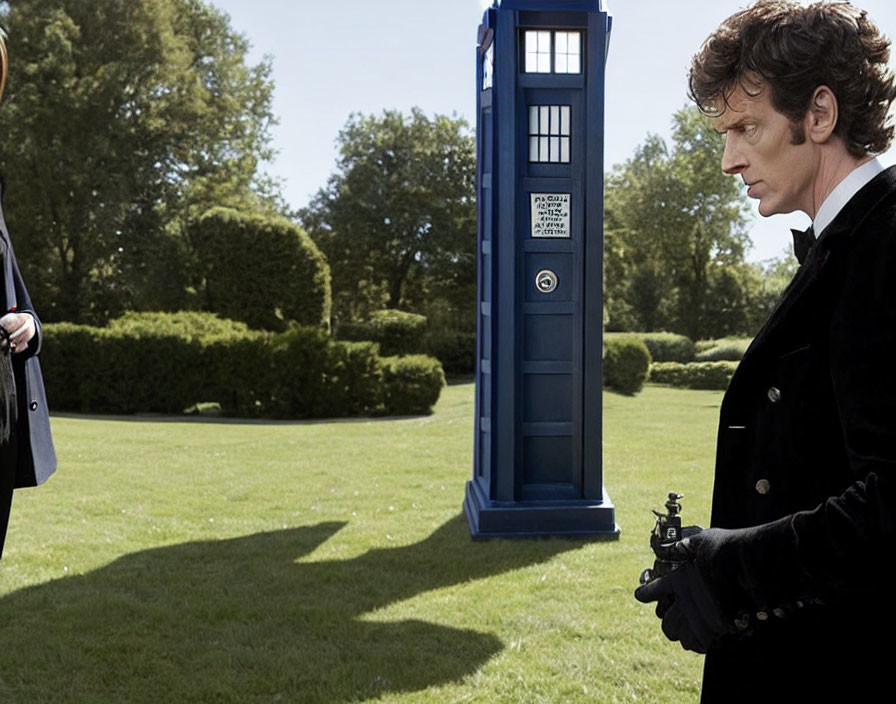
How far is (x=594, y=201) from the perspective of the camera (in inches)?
257

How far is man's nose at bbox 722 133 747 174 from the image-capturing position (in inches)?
69.9

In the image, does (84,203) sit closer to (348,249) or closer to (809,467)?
(348,249)

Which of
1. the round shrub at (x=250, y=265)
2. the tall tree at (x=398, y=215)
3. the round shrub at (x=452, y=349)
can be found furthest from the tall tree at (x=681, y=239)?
the round shrub at (x=250, y=265)

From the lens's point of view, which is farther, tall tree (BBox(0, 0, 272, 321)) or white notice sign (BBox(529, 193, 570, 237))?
tall tree (BBox(0, 0, 272, 321))

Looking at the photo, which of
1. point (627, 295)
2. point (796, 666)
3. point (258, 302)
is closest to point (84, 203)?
point (258, 302)

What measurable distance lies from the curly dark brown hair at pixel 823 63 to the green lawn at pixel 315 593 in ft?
9.82

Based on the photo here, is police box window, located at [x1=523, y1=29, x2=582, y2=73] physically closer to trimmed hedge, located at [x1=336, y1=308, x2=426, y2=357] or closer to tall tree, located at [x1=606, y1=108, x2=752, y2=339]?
trimmed hedge, located at [x1=336, y1=308, x2=426, y2=357]

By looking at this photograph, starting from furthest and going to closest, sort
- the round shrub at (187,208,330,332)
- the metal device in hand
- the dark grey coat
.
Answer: the round shrub at (187,208,330,332) → the dark grey coat → the metal device in hand

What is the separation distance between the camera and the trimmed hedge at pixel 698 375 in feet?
82.6

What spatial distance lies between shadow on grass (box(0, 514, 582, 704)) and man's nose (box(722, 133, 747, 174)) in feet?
9.83

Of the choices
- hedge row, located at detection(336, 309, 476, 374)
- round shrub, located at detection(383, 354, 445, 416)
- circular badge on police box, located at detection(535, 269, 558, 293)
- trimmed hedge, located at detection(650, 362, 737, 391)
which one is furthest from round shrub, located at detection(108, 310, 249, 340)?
trimmed hedge, located at detection(650, 362, 737, 391)

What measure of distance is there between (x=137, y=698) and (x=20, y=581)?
2012 millimetres

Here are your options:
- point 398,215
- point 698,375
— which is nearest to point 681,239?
point 398,215

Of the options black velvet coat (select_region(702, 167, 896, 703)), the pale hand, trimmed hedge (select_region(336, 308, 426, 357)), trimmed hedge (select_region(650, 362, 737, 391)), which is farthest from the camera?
trimmed hedge (select_region(650, 362, 737, 391))
